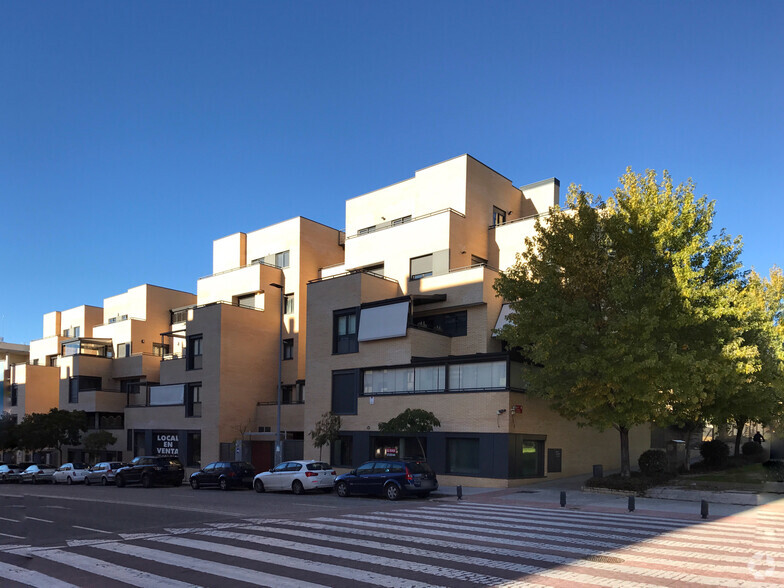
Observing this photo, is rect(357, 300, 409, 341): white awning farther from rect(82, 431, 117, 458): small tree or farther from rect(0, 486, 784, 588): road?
rect(82, 431, 117, 458): small tree

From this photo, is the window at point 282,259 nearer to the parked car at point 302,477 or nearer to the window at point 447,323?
the window at point 447,323

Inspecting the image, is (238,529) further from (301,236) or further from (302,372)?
(301,236)

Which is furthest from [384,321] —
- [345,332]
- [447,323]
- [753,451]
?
[753,451]

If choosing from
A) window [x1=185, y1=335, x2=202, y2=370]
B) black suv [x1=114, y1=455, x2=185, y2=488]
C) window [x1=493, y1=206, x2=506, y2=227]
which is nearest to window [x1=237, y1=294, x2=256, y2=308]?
window [x1=185, y1=335, x2=202, y2=370]

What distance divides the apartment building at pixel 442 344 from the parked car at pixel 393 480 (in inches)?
211

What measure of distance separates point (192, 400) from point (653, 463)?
29866 mm

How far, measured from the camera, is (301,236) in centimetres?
4581

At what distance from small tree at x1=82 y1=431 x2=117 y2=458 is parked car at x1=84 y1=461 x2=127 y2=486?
7943mm

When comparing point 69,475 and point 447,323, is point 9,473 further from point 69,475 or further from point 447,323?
point 447,323

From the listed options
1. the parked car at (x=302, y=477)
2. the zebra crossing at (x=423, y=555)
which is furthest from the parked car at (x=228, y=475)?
the zebra crossing at (x=423, y=555)

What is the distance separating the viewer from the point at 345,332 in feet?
117

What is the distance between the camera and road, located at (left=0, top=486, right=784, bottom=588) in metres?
10.2

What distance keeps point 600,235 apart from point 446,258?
1124 cm

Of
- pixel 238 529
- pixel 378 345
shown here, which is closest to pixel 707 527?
pixel 238 529
